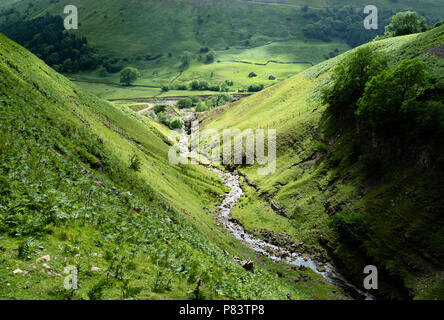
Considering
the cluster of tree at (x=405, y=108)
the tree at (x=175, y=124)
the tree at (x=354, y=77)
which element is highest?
the tree at (x=175, y=124)

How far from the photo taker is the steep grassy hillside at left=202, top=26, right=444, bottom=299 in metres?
36.8

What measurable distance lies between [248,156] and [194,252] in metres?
63.8

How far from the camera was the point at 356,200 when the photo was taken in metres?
49.3

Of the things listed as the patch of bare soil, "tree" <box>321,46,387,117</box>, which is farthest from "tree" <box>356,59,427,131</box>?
the patch of bare soil

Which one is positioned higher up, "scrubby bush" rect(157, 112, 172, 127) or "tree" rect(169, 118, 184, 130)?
"scrubby bush" rect(157, 112, 172, 127)

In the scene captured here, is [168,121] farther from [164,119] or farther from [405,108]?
[405,108]

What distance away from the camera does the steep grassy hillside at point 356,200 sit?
1447 inches

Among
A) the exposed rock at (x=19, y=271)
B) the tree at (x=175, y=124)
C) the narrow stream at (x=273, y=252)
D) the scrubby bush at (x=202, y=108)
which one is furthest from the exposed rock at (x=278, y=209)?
the scrubby bush at (x=202, y=108)

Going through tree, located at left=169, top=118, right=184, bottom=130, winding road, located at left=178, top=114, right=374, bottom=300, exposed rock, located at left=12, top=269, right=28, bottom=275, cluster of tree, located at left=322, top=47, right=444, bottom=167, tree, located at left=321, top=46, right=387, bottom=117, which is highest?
tree, located at left=169, top=118, right=184, bottom=130

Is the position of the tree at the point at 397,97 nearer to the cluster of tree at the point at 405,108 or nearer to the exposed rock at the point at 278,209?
the cluster of tree at the point at 405,108

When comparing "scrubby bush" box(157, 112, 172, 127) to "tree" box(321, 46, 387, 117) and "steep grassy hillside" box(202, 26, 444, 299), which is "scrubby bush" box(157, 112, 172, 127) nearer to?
"steep grassy hillside" box(202, 26, 444, 299)

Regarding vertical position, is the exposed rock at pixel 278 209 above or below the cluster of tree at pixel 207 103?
below

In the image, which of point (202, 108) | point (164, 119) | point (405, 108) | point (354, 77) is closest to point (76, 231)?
point (405, 108)

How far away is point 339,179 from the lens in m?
56.0
